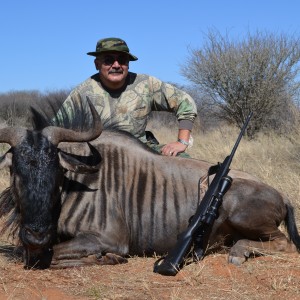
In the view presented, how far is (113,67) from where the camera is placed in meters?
5.61

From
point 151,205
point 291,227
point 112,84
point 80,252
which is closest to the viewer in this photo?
point 80,252

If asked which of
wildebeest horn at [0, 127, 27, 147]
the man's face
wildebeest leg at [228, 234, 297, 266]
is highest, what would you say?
the man's face

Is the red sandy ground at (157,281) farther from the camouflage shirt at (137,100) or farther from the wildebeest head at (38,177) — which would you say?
the camouflage shirt at (137,100)

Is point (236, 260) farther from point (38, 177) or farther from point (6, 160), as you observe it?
point (6, 160)

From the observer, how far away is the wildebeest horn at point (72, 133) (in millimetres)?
4215

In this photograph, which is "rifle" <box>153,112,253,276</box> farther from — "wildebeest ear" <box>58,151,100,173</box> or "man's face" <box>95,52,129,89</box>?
"man's face" <box>95,52,129,89</box>

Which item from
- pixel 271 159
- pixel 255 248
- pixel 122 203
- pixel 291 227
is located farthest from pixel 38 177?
pixel 271 159

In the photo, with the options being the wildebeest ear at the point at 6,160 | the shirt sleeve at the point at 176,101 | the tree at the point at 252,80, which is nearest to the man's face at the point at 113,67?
the shirt sleeve at the point at 176,101

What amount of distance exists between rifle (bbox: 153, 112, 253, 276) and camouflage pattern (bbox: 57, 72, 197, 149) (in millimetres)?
1324

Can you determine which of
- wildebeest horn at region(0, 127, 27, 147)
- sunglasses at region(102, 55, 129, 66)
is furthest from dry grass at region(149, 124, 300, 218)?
wildebeest horn at region(0, 127, 27, 147)

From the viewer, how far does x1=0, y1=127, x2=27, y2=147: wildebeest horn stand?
4.15m

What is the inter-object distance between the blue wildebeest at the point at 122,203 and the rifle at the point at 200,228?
153mm

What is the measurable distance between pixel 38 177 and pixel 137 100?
6.58 ft

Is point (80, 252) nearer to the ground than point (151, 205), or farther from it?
nearer to the ground
